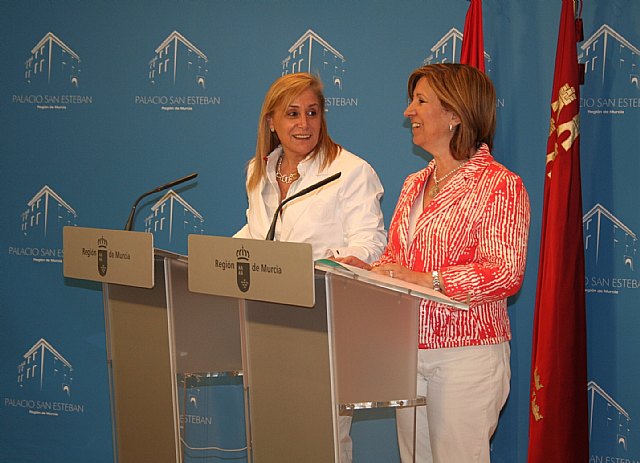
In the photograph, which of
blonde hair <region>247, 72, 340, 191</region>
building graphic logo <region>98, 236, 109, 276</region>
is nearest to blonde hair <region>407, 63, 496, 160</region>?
blonde hair <region>247, 72, 340, 191</region>

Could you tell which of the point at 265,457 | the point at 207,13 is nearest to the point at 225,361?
the point at 265,457

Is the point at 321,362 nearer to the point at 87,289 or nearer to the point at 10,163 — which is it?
the point at 87,289

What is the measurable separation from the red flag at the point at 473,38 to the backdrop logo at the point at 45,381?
2.70 m

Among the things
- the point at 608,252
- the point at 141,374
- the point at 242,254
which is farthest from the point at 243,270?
the point at 608,252

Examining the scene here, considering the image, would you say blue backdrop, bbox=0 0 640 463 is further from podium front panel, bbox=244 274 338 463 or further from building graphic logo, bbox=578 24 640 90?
podium front panel, bbox=244 274 338 463

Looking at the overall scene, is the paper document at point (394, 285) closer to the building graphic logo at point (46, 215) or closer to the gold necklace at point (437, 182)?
the gold necklace at point (437, 182)

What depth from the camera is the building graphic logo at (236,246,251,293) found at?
2012 millimetres

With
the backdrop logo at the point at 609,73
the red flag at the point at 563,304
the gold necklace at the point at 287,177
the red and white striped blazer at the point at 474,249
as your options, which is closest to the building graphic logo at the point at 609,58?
the backdrop logo at the point at 609,73

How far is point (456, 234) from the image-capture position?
2357mm

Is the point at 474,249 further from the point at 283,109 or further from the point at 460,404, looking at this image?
the point at 283,109

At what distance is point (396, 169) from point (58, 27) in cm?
200

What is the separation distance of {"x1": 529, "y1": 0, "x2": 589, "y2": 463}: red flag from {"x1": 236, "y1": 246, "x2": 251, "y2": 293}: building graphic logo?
1.48 m

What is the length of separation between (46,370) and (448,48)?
2754mm

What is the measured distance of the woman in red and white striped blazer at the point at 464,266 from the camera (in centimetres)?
227
